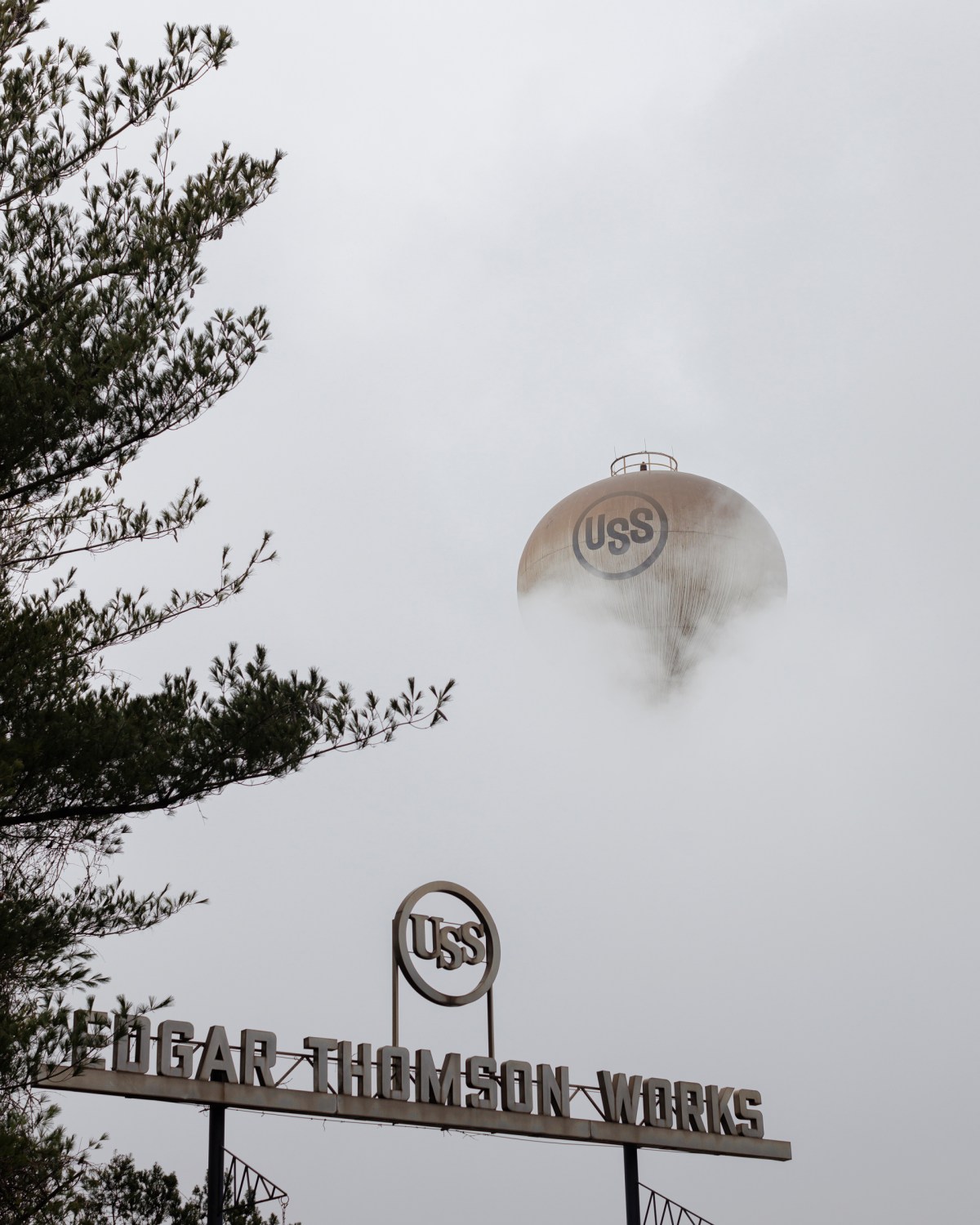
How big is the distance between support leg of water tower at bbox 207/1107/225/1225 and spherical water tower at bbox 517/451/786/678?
61.9 feet

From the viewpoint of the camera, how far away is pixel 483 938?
72.9 feet

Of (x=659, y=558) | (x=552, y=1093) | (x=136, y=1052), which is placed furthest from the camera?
(x=659, y=558)

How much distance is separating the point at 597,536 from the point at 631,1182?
1615 centimetres

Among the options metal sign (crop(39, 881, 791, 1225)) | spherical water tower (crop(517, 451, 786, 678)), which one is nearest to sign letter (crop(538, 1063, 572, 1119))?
metal sign (crop(39, 881, 791, 1225))

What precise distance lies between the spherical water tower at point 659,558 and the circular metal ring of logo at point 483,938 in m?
14.2

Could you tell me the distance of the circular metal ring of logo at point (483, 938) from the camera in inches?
833

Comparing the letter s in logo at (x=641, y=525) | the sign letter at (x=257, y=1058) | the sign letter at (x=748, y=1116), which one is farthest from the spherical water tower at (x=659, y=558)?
the sign letter at (x=257, y=1058)

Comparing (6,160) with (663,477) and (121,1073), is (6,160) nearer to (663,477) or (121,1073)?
(121,1073)

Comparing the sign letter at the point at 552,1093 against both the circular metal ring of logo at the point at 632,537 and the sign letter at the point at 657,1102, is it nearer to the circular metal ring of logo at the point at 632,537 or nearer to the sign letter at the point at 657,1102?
the sign letter at the point at 657,1102

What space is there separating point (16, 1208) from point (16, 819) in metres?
2.96

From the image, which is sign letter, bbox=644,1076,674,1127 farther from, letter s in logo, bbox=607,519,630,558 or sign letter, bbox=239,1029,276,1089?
letter s in logo, bbox=607,519,630,558

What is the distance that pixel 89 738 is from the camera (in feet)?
45.1

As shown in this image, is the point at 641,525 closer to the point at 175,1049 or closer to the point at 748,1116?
the point at 748,1116

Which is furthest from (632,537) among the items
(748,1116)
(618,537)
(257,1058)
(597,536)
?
(257,1058)
